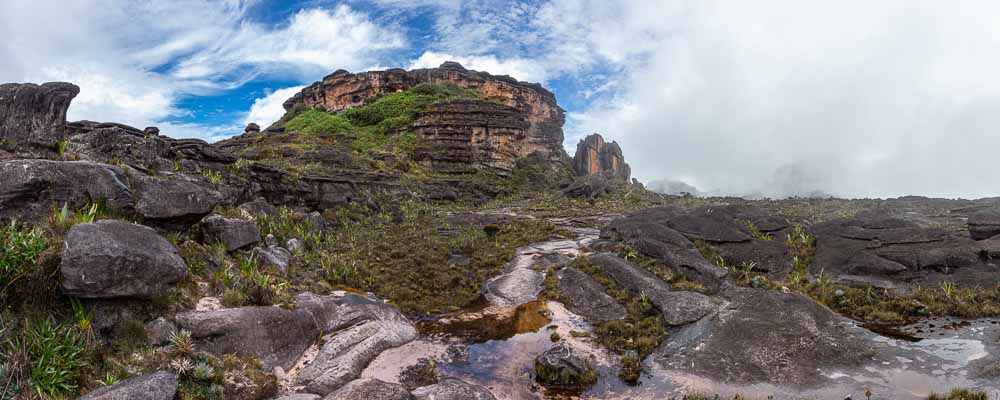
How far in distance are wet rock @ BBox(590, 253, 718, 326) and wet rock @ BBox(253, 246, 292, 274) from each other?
13085 mm

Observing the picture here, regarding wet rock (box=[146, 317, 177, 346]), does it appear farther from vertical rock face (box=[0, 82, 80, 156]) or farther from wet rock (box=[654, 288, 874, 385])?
wet rock (box=[654, 288, 874, 385])

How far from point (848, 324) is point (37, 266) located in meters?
20.6

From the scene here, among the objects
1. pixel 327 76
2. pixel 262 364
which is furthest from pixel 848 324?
pixel 327 76

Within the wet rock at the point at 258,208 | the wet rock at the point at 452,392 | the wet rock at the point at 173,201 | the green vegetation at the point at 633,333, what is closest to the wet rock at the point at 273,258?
the wet rock at the point at 173,201

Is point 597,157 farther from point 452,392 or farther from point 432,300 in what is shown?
point 452,392

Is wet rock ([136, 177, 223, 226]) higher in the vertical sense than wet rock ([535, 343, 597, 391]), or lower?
higher

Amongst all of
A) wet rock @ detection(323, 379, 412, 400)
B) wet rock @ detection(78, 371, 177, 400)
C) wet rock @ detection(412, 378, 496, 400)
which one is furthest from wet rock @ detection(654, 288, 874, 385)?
wet rock @ detection(78, 371, 177, 400)

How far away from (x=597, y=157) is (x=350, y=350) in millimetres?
77776

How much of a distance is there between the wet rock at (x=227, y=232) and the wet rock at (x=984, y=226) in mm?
31527

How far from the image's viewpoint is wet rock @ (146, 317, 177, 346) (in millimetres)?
9242

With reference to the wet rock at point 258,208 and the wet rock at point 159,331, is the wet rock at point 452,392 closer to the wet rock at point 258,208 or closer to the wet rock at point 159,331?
the wet rock at point 159,331

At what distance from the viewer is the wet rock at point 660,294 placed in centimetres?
1346

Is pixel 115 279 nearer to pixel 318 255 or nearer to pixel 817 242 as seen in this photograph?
pixel 318 255

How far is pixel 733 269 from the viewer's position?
59.5ft
